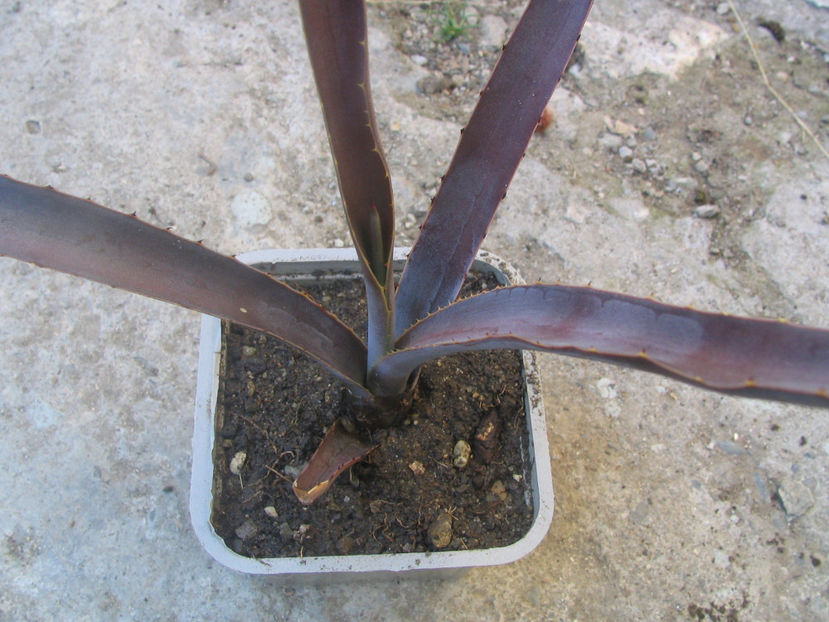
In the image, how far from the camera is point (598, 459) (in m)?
1.44

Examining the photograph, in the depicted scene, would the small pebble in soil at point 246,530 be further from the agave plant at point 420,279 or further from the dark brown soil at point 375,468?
the agave plant at point 420,279

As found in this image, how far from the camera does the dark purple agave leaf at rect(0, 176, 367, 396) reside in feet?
2.24

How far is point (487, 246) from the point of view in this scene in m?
1.65

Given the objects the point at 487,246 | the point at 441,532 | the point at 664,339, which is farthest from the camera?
the point at 487,246

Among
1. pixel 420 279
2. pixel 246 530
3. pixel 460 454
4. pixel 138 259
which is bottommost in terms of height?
pixel 246 530

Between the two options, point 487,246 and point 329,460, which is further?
point 487,246

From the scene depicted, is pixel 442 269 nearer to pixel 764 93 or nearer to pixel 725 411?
pixel 725 411

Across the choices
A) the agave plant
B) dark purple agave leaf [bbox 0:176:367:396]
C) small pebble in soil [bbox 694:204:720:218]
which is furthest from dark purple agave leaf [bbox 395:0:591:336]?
small pebble in soil [bbox 694:204:720:218]

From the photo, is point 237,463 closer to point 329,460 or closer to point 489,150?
point 329,460

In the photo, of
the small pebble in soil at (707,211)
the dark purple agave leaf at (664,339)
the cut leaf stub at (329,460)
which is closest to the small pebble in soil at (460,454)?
the cut leaf stub at (329,460)

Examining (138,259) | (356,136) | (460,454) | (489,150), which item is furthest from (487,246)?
(138,259)

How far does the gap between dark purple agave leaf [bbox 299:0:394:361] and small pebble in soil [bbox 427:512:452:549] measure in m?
0.35

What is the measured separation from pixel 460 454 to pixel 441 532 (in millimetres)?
122

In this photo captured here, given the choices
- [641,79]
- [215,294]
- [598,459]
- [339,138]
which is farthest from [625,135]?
[215,294]
